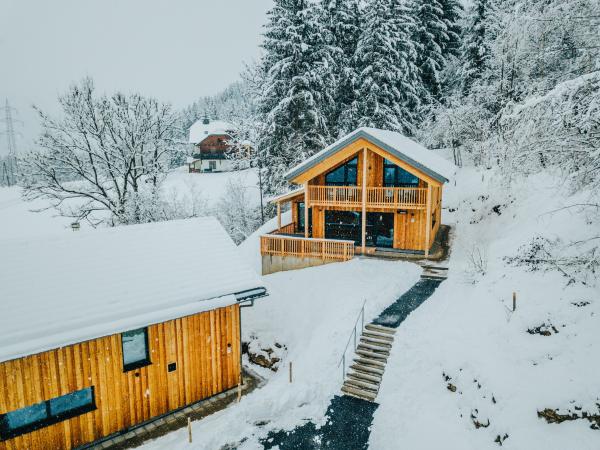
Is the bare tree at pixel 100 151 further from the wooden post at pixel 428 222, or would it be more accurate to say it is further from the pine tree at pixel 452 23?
the pine tree at pixel 452 23

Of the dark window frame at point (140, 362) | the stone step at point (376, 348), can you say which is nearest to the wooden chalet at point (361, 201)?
the stone step at point (376, 348)

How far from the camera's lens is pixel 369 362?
12758 mm

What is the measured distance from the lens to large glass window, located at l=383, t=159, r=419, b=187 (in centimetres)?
2189

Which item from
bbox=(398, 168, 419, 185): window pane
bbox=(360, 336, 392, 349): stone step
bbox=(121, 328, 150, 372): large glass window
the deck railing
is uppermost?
bbox=(398, 168, 419, 185): window pane

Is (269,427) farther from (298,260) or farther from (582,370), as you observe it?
(298,260)

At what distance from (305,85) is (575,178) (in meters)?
23.2

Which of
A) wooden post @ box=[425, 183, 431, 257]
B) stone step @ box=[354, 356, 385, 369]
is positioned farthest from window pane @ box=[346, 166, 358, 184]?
stone step @ box=[354, 356, 385, 369]

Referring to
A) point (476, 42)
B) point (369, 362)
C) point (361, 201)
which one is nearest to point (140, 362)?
point (369, 362)

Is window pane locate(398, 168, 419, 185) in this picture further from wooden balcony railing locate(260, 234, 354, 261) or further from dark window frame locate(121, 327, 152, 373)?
dark window frame locate(121, 327, 152, 373)

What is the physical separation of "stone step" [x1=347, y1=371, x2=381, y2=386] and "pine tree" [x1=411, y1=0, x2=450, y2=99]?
33103mm

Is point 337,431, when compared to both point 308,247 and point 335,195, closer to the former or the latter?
point 308,247

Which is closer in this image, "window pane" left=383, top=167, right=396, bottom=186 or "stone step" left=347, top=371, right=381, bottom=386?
"stone step" left=347, top=371, right=381, bottom=386

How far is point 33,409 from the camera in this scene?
9.66m

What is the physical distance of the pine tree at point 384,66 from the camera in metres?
31.9
